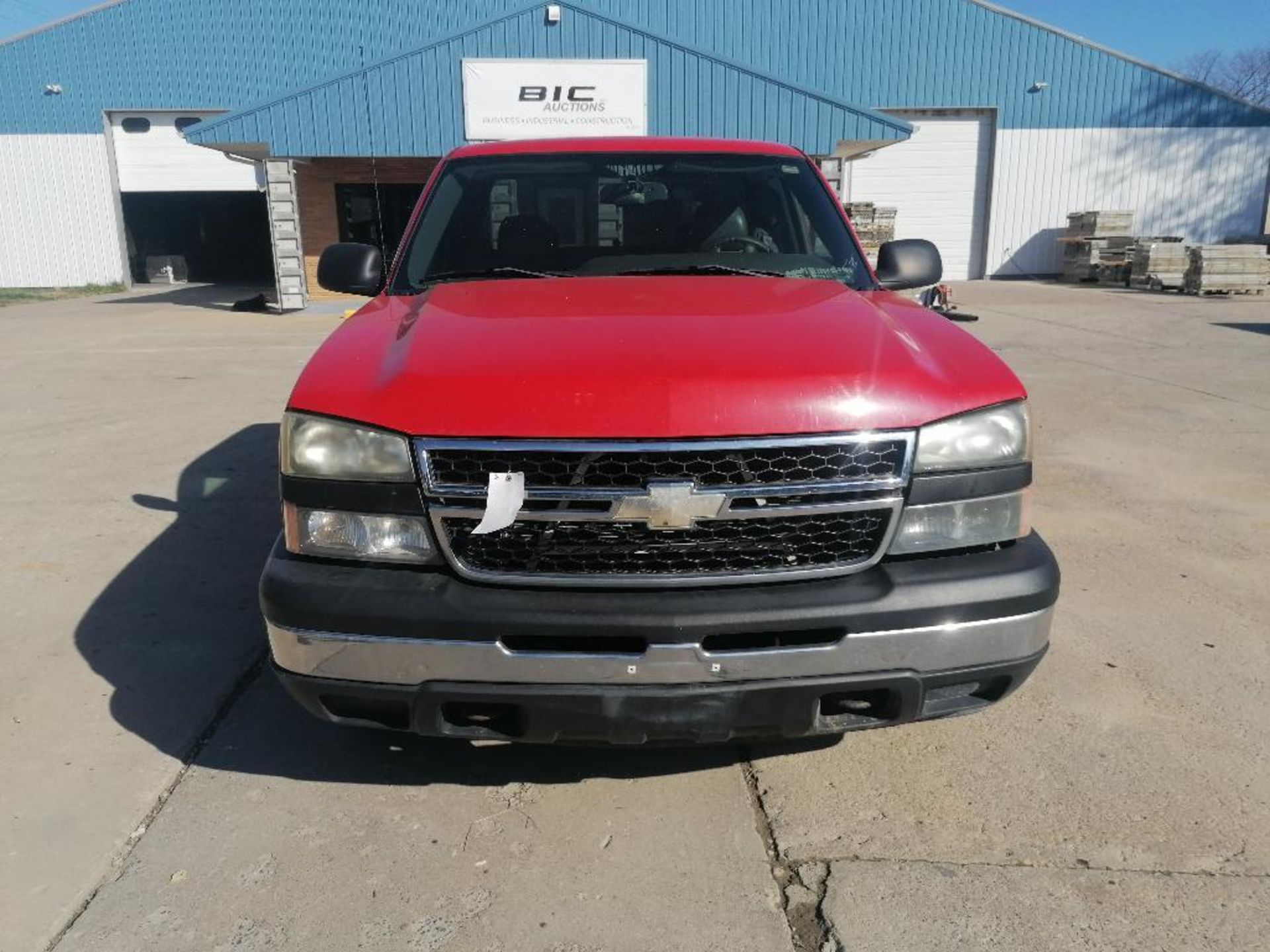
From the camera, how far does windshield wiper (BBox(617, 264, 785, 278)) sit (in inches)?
132

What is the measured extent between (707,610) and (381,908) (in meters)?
1.06

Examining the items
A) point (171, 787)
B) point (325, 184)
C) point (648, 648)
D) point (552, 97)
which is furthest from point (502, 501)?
point (325, 184)

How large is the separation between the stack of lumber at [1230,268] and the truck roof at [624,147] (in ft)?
60.0

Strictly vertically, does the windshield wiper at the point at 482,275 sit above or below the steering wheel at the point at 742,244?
below

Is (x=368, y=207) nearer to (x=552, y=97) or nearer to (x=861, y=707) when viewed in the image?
(x=552, y=97)

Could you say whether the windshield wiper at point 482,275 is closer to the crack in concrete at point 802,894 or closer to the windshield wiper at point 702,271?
the windshield wiper at point 702,271

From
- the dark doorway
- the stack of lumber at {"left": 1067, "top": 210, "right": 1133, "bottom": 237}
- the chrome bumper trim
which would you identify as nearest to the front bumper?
the chrome bumper trim

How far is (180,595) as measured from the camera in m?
4.15

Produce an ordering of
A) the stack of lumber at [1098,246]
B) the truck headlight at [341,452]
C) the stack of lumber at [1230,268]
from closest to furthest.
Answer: the truck headlight at [341,452] → the stack of lumber at [1230,268] → the stack of lumber at [1098,246]

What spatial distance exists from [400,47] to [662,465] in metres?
23.6

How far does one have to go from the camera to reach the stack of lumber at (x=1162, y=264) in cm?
2016

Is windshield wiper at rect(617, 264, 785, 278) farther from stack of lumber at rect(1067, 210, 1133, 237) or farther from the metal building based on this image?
stack of lumber at rect(1067, 210, 1133, 237)

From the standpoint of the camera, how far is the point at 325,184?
20.4m

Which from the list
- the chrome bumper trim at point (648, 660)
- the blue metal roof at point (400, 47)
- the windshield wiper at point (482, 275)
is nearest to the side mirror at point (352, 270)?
the windshield wiper at point (482, 275)
